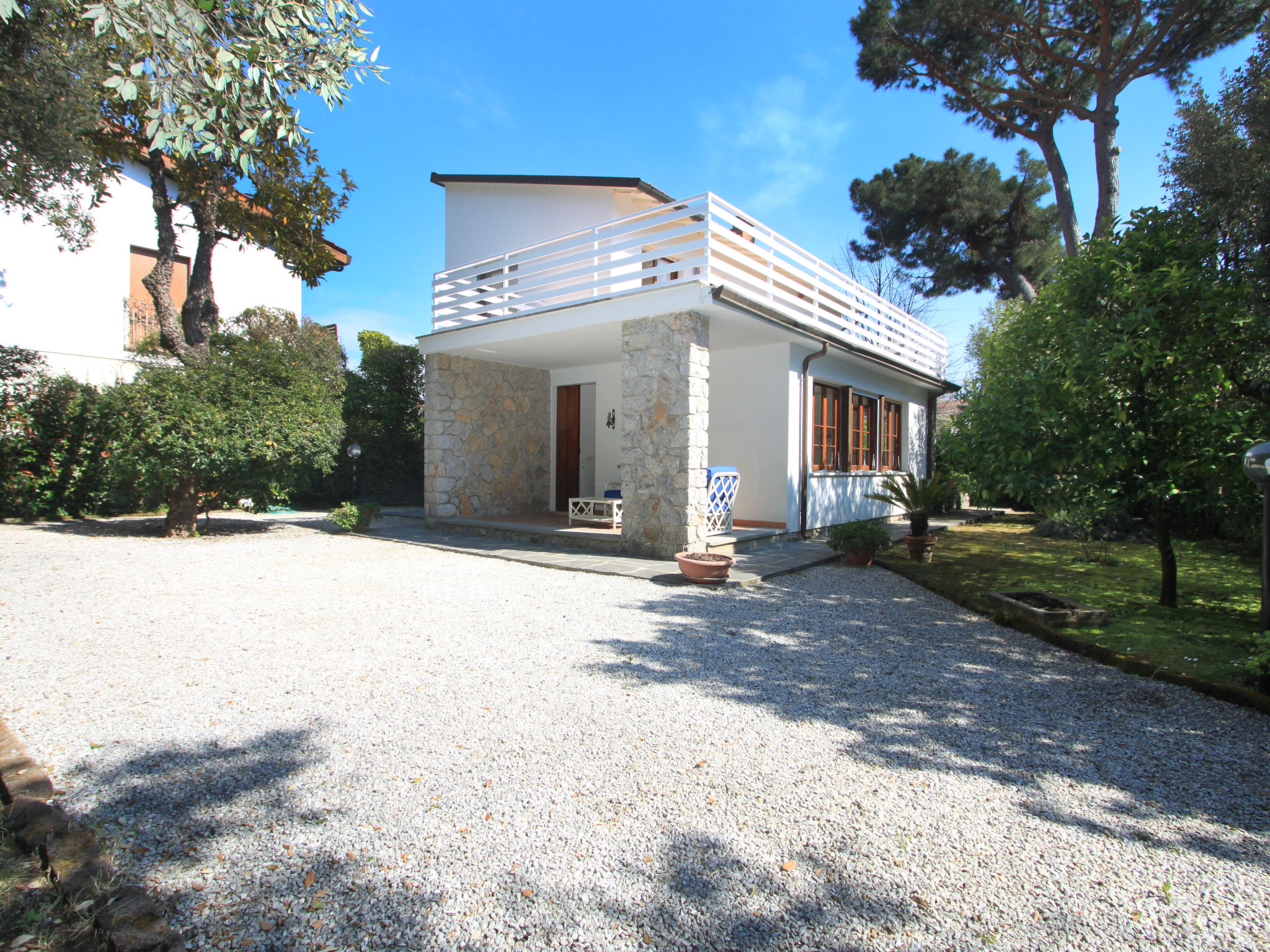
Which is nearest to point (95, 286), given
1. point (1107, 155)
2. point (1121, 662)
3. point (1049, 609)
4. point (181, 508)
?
point (181, 508)

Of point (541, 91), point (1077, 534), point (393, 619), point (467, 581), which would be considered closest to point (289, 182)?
point (541, 91)

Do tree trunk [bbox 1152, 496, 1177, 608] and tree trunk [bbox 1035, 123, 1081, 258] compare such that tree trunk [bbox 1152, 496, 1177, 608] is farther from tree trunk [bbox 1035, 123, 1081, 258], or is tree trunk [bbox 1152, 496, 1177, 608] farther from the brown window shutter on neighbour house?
the brown window shutter on neighbour house

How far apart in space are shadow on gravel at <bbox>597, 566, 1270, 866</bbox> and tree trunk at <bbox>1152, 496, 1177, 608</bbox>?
1.69m

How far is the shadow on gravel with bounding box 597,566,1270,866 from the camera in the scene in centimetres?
265

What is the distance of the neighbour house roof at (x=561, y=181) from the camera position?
1098 cm

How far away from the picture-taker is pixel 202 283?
9.95 metres

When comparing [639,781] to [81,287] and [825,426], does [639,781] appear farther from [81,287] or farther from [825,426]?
Result: [81,287]

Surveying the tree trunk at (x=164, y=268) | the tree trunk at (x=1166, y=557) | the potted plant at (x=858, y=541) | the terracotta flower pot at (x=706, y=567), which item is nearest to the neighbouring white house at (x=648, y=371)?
the terracotta flower pot at (x=706, y=567)

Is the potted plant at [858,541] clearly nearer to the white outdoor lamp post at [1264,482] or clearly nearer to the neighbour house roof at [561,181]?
the white outdoor lamp post at [1264,482]

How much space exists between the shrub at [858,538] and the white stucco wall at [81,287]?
1047 cm

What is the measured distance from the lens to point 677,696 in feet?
11.9

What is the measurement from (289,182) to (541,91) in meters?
4.65

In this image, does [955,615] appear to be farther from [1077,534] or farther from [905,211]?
[905,211]

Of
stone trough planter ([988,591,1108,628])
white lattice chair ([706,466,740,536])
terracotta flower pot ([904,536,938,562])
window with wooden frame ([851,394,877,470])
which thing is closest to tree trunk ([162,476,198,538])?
white lattice chair ([706,466,740,536])
